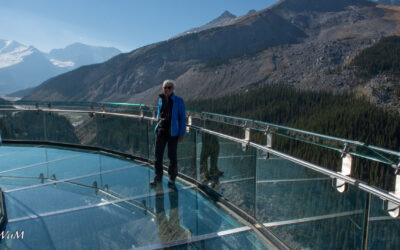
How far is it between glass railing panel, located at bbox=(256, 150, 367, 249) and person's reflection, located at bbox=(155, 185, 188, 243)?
0.77 meters

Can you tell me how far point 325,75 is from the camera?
294 feet

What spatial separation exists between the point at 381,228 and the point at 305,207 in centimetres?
67

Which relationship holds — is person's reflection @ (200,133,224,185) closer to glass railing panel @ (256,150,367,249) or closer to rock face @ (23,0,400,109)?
glass railing panel @ (256,150,367,249)

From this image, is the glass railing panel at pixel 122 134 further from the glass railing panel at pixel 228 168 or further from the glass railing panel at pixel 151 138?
the glass railing panel at pixel 228 168

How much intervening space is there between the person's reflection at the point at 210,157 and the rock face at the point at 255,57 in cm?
8789

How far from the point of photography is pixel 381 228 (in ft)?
5.82

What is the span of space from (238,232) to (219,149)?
101cm

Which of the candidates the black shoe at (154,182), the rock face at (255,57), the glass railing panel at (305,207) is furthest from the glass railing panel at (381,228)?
the rock face at (255,57)

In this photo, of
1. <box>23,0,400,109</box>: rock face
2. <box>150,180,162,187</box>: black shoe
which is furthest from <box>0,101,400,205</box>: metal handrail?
<box>23,0,400,109</box>: rock face

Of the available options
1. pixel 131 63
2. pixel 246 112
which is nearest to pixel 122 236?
pixel 246 112

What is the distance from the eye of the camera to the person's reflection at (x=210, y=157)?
3.54 m

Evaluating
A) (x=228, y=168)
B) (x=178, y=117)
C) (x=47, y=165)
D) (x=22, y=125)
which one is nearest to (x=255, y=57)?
(x=22, y=125)

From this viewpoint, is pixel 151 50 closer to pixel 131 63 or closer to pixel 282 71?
pixel 131 63

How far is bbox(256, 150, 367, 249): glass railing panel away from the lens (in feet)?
6.36
